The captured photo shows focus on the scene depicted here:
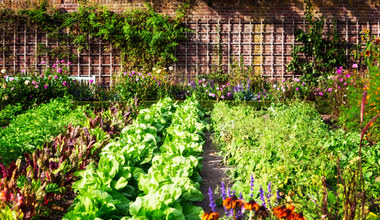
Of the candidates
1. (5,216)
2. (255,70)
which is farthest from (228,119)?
(255,70)

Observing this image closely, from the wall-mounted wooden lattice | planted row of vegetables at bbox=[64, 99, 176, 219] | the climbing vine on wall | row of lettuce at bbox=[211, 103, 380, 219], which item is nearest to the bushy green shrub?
planted row of vegetables at bbox=[64, 99, 176, 219]

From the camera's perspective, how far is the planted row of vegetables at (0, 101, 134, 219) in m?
2.33

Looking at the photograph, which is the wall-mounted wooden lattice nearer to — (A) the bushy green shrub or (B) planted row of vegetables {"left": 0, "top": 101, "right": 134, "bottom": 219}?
(A) the bushy green shrub

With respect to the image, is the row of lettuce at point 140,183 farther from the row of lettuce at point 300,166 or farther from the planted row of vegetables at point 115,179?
the row of lettuce at point 300,166

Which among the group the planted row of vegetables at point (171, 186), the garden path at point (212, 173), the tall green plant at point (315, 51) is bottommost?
the garden path at point (212, 173)

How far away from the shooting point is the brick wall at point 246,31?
1087cm

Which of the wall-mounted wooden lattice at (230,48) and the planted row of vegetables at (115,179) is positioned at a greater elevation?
the wall-mounted wooden lattice at (230,48)

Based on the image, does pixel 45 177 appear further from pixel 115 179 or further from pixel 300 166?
pixel 300 166

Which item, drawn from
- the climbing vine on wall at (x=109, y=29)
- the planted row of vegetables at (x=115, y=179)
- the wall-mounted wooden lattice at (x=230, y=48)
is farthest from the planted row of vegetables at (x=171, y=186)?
the wall-mounted wooden lattice at (x=230, y=48)

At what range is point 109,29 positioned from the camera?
10734mm

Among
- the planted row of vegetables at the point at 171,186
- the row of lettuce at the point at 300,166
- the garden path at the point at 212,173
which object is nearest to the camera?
the planted row of vegetables at the point at 171,186

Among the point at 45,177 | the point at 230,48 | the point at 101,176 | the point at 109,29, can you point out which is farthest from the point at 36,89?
the point at 101,176

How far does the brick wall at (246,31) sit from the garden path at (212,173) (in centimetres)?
638

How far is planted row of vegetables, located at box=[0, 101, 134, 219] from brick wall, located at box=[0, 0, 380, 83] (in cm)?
720
